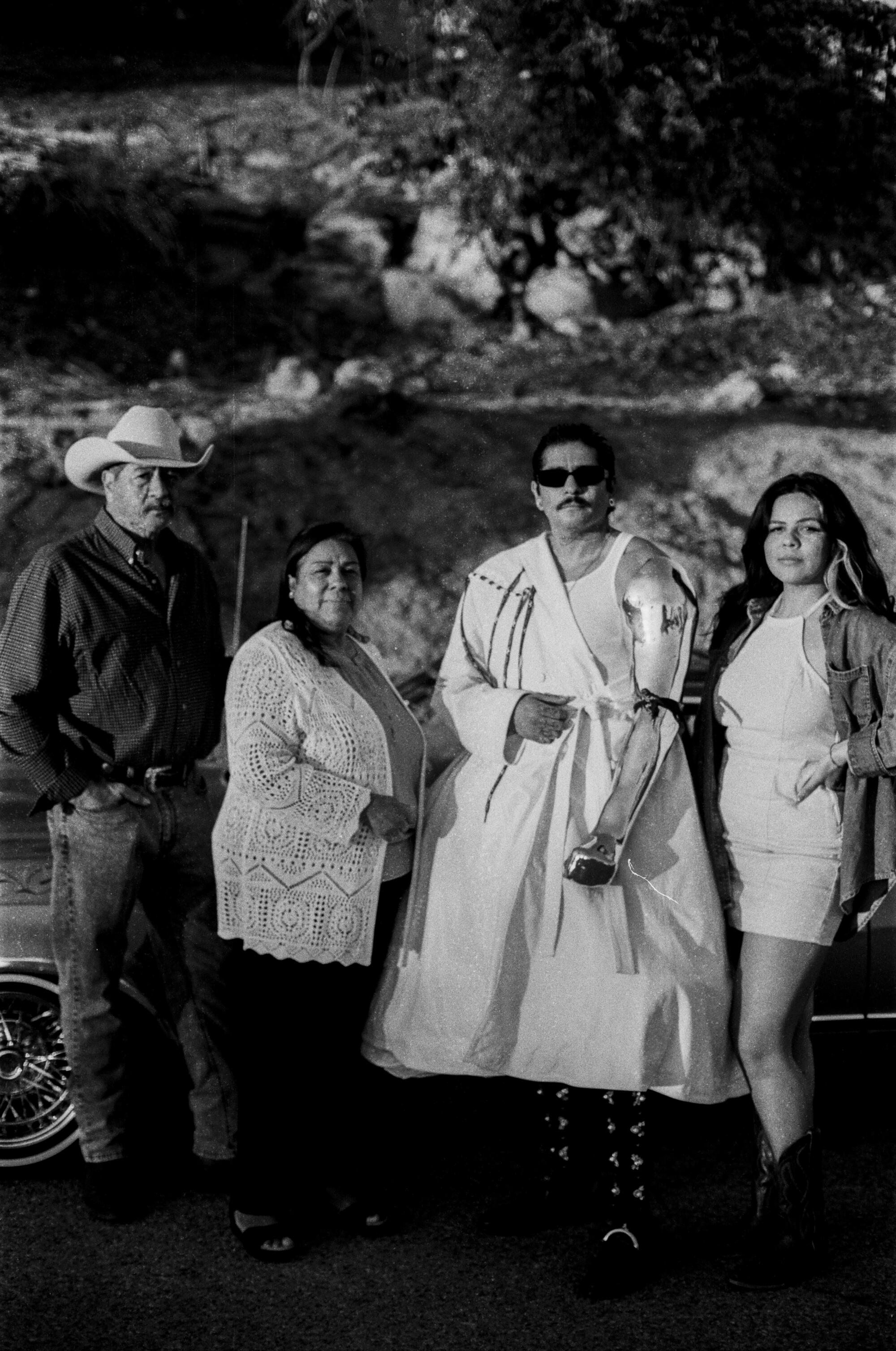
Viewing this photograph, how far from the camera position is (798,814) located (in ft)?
10.7

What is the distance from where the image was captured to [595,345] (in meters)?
6.48

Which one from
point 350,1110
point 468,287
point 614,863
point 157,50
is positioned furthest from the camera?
point 468,287

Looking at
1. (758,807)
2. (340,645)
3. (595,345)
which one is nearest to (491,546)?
(595,345)

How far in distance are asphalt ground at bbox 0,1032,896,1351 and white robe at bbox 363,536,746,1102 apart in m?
0.47

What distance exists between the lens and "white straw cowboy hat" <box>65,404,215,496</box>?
3.77 metres

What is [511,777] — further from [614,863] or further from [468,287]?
[468,287]

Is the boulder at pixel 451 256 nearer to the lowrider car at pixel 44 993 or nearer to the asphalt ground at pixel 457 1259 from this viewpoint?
the lowrider car at pixel 44 993

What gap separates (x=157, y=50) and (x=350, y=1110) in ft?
14.8

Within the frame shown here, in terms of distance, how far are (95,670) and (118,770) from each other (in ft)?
0.88

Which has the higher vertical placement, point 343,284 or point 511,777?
point 343,284

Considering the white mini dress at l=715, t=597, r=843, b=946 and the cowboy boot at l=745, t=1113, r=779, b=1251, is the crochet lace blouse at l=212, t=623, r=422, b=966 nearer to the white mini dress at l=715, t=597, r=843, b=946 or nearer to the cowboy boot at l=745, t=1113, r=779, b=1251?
the white mini dress at l=715, t=597, r=843, b=946

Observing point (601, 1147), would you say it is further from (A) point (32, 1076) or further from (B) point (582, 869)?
(A) point (32, 1076)

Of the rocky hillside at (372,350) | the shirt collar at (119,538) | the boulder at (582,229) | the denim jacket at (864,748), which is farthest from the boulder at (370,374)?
the denim jacket at (864,748)

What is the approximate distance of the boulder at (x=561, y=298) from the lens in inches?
250
